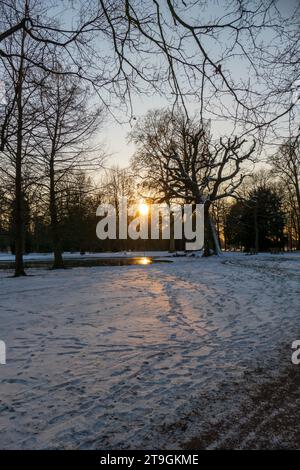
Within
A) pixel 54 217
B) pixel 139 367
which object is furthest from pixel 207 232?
pixel 139 367

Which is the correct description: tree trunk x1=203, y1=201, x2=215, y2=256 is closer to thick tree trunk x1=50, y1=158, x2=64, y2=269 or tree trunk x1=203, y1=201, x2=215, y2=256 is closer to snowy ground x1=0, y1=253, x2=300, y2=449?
thick tree trunk x1=50, y1=158, x2=64, y2=269

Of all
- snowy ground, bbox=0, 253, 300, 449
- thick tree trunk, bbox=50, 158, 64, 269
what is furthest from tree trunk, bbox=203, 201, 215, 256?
snowy ground, bbox=0, 253, 300, 449

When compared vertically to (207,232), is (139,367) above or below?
below

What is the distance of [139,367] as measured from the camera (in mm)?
4957

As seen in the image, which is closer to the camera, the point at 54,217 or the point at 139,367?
the point at 139,367

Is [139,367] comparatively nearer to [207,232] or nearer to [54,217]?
[54,217]

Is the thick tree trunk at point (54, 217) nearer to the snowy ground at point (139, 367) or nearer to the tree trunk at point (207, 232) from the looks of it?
the snowy ground at point (139, 367)

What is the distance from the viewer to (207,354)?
550 centimetres

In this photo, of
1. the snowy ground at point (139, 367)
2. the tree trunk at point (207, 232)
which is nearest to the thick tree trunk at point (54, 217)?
the snowy ground at point (139, 367)

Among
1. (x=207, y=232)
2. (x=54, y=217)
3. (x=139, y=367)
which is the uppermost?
(x=54, y=217)
